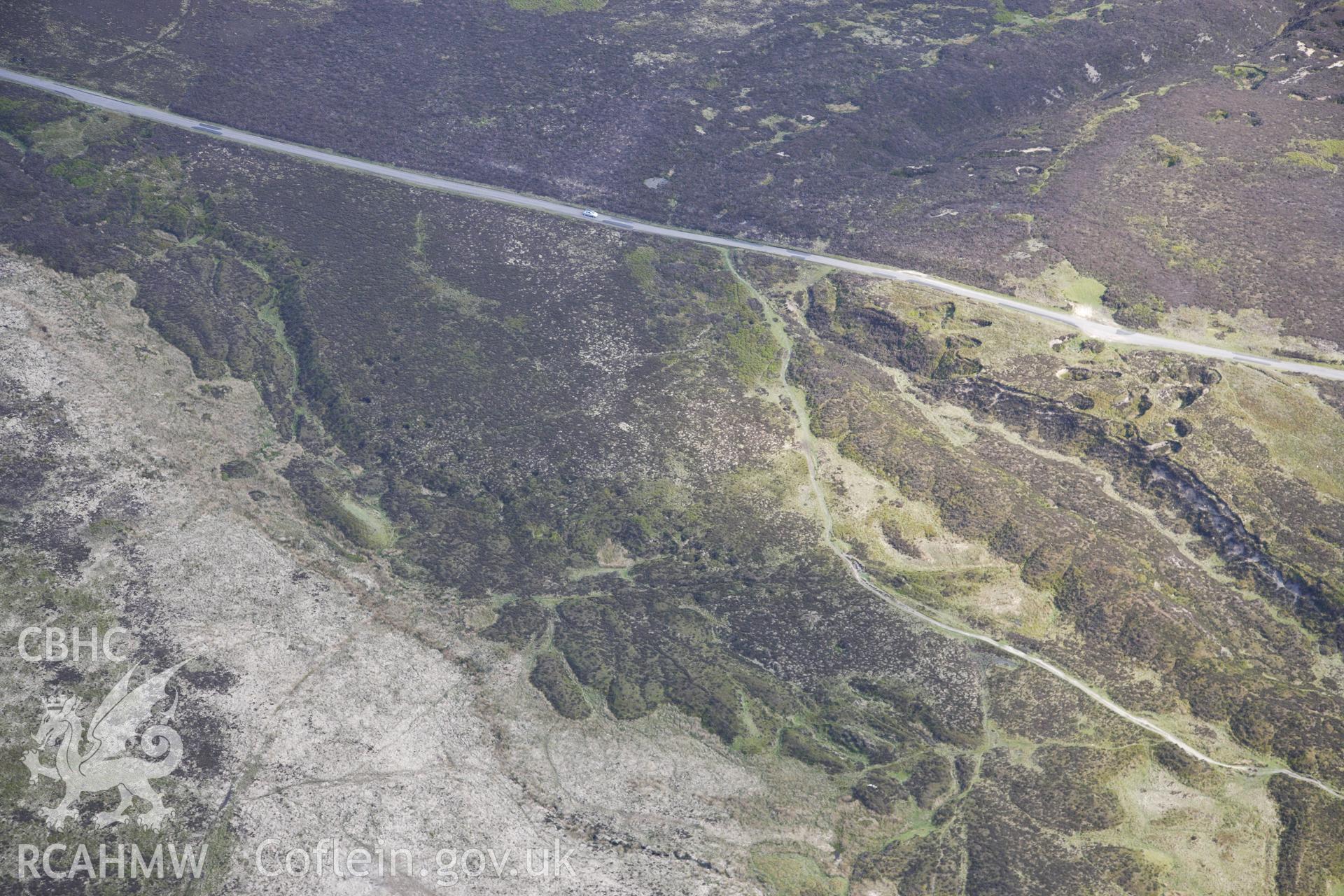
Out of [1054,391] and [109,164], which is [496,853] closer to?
[1054,391]

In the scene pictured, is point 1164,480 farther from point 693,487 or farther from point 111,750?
point 111,750

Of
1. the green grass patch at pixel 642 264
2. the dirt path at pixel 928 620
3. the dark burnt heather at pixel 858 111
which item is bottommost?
the dirt path at pixel 928 620

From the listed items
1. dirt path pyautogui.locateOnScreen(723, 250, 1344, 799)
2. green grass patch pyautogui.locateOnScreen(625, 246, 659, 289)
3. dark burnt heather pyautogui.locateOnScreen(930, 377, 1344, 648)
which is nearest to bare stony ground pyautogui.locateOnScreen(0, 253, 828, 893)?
dirt path pyautogui.locateOnScreen(723, 250, 1344, 799)

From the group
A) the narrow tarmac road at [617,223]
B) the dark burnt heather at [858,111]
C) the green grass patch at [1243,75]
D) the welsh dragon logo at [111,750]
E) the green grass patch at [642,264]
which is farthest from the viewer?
the green grass patch at [1243,75]

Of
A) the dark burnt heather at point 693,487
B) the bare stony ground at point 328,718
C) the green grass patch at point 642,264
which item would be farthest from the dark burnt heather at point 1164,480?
the bare stony ground at point 328,718

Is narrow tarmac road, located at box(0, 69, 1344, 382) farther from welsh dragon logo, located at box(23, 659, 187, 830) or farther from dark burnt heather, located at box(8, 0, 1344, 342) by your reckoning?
welsh dragon logo, located at box(23, 659, 187, 830)

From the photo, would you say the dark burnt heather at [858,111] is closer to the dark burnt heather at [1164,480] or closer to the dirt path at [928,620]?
the dark burnt heather at [1164,480]
